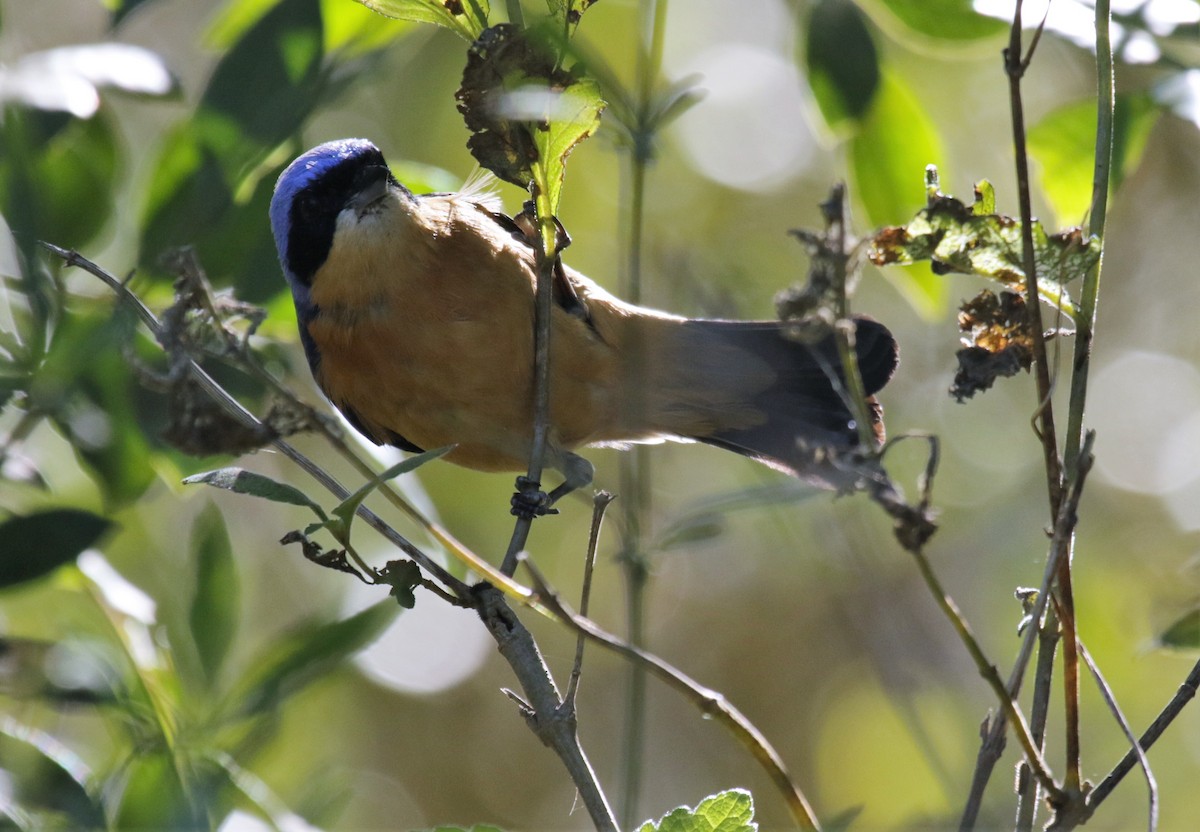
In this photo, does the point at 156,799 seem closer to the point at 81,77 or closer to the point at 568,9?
the point at 568,9

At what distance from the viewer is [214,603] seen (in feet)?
7.91

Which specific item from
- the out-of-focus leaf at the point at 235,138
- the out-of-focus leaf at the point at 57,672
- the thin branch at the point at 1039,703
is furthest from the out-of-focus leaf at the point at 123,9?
the thin branch at the point at 1039,703

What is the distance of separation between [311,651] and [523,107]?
119cm

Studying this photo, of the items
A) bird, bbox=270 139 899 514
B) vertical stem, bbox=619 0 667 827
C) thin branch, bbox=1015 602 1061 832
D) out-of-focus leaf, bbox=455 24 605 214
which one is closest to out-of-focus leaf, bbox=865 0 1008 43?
vertical stem, bbox=619 0 667 827

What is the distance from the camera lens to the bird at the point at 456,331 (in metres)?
3.34

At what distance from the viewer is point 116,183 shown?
289 cm

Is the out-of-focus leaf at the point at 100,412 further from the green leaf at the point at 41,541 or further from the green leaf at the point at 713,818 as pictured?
the green leaf at the point at 713,818

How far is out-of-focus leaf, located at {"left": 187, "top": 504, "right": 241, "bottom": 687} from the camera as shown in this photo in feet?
7.86

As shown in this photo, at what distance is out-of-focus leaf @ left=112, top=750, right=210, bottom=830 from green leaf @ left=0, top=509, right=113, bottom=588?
0.51 m

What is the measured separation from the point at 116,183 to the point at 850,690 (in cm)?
446

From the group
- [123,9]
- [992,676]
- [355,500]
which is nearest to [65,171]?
[123,9]

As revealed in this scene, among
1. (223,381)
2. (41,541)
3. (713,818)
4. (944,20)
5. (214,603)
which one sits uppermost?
(944,20)

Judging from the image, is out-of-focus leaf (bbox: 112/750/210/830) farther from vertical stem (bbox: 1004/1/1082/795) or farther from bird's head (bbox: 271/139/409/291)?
bird's head (bbox: 271/139/409/291)

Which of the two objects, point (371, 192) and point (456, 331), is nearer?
point (456, 331)
